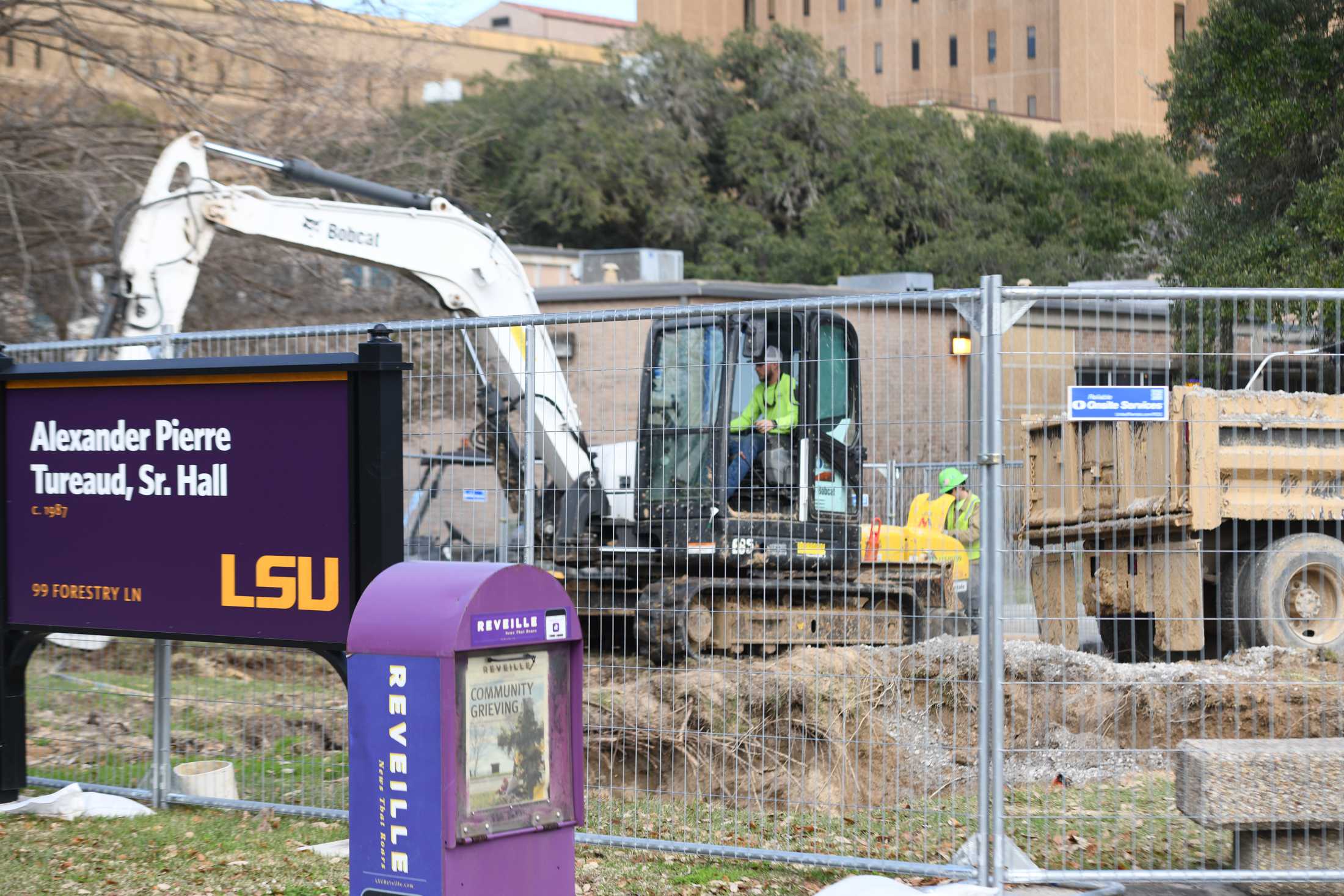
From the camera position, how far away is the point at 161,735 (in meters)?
8.09

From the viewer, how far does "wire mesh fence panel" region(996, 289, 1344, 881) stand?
6324 mm

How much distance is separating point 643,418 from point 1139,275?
4043 cm

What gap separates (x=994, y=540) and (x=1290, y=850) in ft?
6.08

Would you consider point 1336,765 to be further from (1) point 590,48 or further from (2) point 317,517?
(1) point 590,48

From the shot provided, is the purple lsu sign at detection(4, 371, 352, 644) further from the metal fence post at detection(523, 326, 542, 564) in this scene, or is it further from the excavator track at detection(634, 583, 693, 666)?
the excavator track at detection(634, 583, 693, 666)

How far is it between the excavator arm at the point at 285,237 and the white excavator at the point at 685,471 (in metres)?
0.02

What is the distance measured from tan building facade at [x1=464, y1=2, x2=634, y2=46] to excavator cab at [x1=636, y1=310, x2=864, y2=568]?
88.7 m

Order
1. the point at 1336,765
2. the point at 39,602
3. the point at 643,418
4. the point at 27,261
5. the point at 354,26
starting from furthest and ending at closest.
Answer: the point at 354,26, the point at 27,261, the point at 643,418, the point at 39,602, the point at 1336,765

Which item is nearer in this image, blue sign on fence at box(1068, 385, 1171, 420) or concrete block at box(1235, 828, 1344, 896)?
blue sign on fence at box(1068, 385, 1171, 420)

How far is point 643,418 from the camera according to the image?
9.77 metres

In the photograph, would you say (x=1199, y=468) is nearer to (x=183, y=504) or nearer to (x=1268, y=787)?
(x=1268, y=787)

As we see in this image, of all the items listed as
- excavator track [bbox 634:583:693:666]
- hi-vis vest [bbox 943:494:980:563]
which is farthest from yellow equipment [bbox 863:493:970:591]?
excavator track [bbox 634:583:693:666]

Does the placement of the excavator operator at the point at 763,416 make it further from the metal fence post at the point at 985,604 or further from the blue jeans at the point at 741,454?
the metal fence post at the point at 985,604

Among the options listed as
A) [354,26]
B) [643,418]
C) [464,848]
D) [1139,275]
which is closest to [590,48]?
[1139,275]
